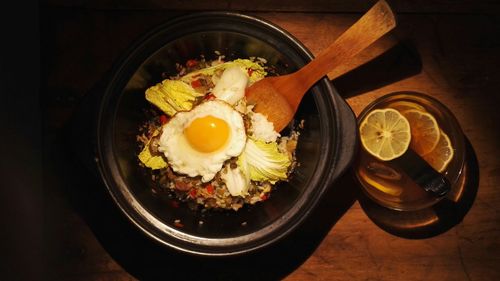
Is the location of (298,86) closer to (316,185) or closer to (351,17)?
(316,185)

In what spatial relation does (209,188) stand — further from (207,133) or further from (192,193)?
(207,133)

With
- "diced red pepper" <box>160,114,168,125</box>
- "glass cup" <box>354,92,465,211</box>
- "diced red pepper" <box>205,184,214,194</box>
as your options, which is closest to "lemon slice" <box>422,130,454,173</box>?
"glass cup" <box>354,92,465,211</box>

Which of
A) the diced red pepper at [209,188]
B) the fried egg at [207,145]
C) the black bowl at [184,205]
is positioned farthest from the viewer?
the diced red pepper at [209,188]

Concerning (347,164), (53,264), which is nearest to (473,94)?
(347,164)

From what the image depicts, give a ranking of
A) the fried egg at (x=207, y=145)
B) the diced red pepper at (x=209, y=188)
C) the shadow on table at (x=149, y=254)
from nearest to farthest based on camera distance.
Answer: the fried egg at (x=207, y=145) < the diced red pepper at (x=209, y=188) < the shadow on table at (x=149, y=254)

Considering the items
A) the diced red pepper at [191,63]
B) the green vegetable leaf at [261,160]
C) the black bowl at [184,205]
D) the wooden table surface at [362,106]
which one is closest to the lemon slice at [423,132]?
the wooden table surface at [362,106]

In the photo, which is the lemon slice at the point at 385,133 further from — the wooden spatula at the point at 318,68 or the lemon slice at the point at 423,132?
the wooden spatula at the point at 318,68

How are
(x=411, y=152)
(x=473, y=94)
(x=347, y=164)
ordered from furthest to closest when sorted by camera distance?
(x=473, y=94)
(x=411, y=152)
(x=347, y=164)
